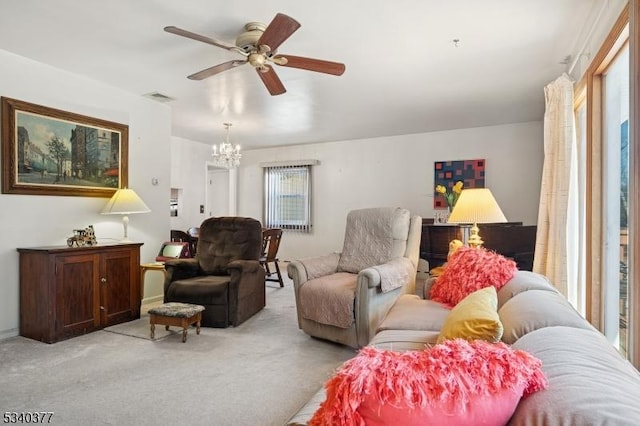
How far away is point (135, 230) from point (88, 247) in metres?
0.99

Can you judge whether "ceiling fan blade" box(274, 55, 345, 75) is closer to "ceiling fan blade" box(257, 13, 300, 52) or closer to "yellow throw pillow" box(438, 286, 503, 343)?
"ceiling fan blade" box(257, 13, 300, 52)

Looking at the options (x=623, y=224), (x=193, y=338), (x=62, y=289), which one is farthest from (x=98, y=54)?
(x=623, y=224)

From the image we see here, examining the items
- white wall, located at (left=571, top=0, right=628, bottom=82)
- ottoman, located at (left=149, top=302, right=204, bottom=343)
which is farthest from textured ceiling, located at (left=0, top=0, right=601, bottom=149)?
ottoman, located at (left=149, top=302, right=204, bottom=343)

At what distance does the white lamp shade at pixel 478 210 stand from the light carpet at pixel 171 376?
4.51 ft

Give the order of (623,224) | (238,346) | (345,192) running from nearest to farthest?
(623,224) < (238,346) < (345,192)

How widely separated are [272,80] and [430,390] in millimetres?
2784

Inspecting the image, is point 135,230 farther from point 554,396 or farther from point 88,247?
point 554,396

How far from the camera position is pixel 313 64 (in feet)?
8.97

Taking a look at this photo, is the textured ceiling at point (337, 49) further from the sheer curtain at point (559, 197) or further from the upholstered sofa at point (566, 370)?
the upholstered sofa at point (566, 370)

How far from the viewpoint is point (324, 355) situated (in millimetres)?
2805

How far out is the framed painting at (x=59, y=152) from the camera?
324 cm

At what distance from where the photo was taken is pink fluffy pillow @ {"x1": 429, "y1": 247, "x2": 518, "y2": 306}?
215 centimetres

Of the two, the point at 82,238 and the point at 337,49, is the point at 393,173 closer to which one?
the point at 337,49

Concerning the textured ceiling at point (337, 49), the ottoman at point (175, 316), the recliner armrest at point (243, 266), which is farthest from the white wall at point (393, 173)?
the ottoman at point (175, 316)
